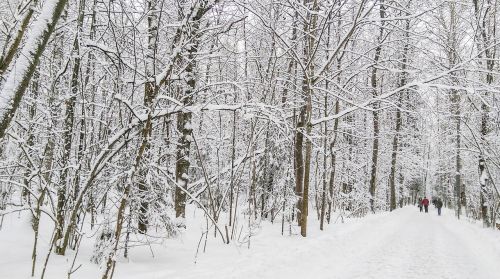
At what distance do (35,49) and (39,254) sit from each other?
3.89 meters

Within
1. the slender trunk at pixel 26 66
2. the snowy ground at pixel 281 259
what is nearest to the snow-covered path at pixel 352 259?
the snowy ground at pixel 281 259

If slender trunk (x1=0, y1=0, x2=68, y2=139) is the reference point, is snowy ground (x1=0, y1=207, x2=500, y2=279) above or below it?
below

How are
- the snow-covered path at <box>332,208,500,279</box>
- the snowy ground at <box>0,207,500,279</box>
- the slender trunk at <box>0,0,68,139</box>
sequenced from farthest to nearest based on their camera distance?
the snow-covered path at <box>332,208,500,279</box>, the snowy ground at <box>0,207,500,279</box>, the slender trunk at <box>0,0,68,139</box>

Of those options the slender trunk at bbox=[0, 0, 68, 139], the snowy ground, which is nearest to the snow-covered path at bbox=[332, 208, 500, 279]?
the snowy ground

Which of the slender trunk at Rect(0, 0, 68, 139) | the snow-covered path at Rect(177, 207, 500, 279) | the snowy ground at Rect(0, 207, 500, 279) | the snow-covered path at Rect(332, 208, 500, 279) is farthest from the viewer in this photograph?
the snow-covered path at Rect(332, 208, 500, 279)

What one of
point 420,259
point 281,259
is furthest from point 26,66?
point 420,259

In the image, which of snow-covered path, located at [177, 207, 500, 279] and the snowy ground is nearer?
the snowy ground

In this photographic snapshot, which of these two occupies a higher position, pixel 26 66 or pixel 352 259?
pixel 26 66

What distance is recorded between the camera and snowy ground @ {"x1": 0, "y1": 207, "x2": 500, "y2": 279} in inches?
225

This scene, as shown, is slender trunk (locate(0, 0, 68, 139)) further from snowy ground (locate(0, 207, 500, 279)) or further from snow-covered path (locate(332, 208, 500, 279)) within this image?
snow-covered path (locate(332, 208, 500, 279))

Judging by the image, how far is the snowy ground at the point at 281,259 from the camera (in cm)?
572

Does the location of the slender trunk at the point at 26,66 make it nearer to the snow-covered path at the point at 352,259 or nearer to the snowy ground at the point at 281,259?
the snowy ground at the point at 281,259

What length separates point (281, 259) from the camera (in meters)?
7.39

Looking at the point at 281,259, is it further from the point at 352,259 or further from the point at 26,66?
the point at 26,66
